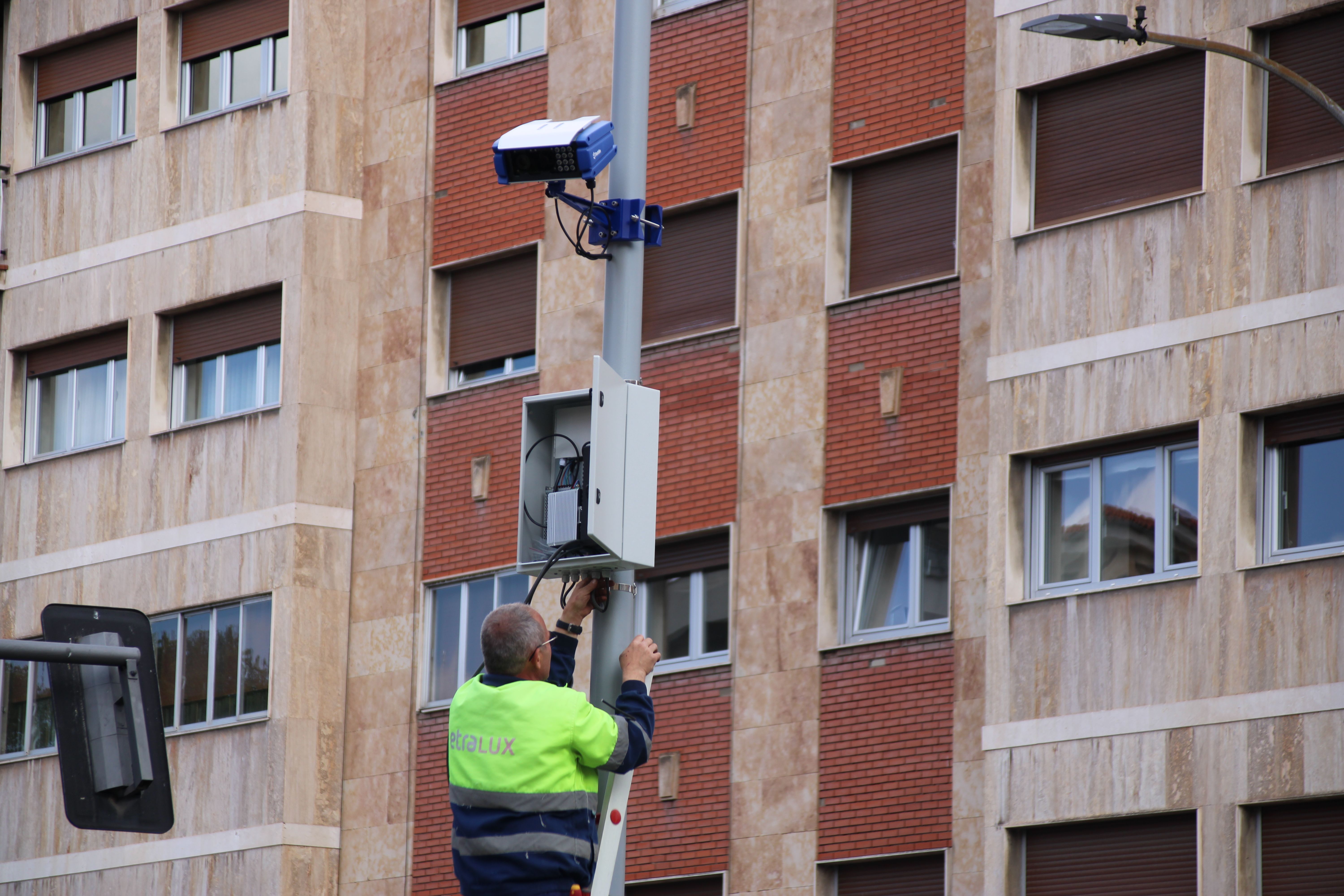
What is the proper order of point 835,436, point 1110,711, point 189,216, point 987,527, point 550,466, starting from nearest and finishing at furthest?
point 550,466 < point 1110,711 < point 987,527 < point 835,436 < point 189,216

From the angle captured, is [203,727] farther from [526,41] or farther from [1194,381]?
[1194,381]

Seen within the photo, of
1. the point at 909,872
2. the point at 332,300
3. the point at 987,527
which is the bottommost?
the point at 909,872

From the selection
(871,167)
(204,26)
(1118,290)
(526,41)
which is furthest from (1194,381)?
(204,26)

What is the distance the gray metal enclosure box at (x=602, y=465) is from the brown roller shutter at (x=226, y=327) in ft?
61.8

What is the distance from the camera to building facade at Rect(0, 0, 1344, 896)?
19484 millimetres

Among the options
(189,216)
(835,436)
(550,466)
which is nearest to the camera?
(550,466)

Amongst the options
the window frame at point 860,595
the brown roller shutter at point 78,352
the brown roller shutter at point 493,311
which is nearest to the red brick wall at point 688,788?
the window frame at point 860,595

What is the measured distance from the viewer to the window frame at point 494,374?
2609 cm

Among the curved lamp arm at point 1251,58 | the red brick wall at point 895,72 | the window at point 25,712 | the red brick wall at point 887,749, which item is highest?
the red brick wall at point 895,72

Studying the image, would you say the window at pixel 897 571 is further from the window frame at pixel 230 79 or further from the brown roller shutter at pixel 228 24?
the brown roller shutter at pixel 228 24

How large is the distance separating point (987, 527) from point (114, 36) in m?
15.0

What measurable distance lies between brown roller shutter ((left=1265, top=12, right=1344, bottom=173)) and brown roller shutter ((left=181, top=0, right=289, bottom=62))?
43.1 ft

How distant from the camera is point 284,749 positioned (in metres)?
26.7

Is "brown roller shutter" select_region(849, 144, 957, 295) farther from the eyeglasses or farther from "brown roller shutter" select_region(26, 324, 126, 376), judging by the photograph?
the eyeglasses
